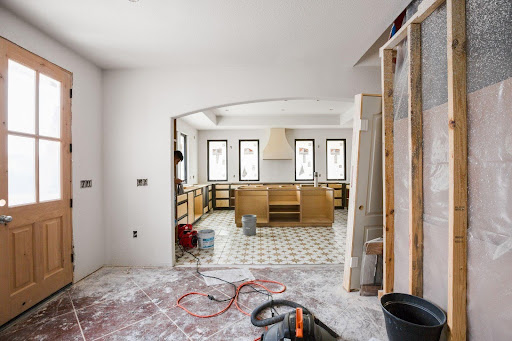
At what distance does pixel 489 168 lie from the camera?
130 cm

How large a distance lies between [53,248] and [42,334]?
3.09ft

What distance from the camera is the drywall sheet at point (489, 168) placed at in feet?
4.00

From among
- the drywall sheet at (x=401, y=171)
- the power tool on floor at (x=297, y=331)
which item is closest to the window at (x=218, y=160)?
the drywall sheet at (x=401, y=171)

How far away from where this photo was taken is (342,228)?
598cm

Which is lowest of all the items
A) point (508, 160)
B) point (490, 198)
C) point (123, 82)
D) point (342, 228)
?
point (342, 228)

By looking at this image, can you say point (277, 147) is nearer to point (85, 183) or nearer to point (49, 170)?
point (85, 183)

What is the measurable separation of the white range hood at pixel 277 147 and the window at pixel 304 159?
56 centimetres

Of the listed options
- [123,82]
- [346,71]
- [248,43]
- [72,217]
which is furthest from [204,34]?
[72,217]

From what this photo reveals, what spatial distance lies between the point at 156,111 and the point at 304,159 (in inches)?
253

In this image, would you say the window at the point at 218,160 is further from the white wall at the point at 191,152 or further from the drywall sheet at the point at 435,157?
the drywall sheet at the point at 435,157

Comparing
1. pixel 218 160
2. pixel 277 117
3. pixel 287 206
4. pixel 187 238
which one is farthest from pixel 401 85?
pixel 218 160

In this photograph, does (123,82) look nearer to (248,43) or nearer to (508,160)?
(248,43)

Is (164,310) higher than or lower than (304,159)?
lower

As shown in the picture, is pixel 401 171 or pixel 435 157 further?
pixel 401 171
